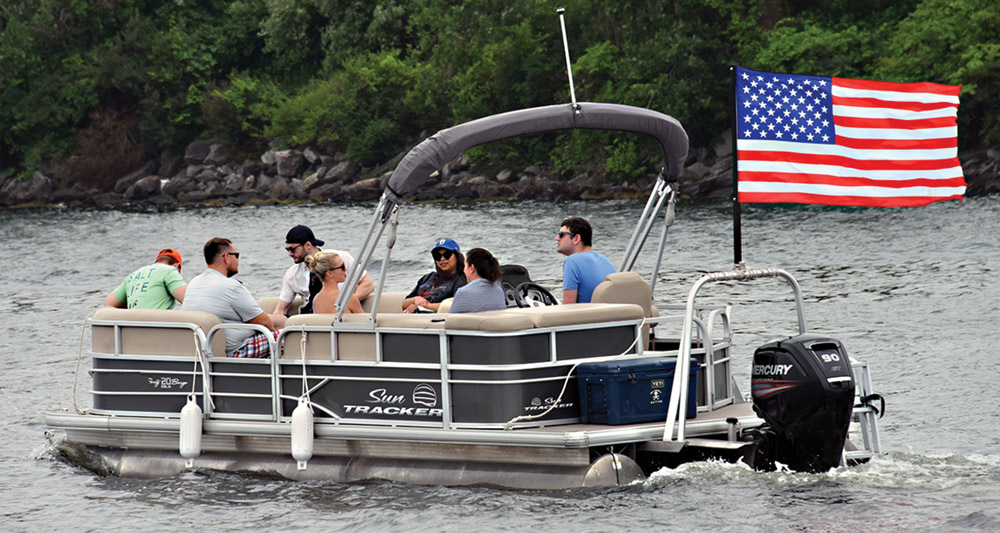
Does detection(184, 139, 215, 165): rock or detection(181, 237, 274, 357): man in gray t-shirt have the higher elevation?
detection(184, 139, 215, 165): rock

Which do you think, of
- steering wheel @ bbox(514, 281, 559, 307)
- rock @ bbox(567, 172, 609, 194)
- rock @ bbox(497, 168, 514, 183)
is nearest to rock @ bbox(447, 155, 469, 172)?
rock @ bbox(497, 168, 514, 183)

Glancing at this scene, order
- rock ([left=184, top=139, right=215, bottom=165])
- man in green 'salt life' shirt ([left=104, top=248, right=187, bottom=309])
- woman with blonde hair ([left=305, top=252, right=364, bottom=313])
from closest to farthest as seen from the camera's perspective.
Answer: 1. woman with blonde hair ([left=305, top=252, right=364, bottom=313])
2. man in green 'salt life' shirt ([left=104, top=248, right=187, bottom=309])
3. rock ([left=184, top=139, right=215, bottom=165])

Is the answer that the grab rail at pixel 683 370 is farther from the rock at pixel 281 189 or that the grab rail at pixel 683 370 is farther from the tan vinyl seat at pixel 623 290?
the rock at pixel 281 189

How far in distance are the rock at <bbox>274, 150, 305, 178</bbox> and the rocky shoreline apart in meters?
0.05

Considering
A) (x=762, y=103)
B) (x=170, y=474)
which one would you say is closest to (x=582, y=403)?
(x=762, y=103)

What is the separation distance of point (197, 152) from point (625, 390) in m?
Result: 60.9

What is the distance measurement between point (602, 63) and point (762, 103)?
156ft

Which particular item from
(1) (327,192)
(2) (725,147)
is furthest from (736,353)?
(1) (327,192)

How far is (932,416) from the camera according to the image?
13.0 metres

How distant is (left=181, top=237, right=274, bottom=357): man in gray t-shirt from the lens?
980 cm

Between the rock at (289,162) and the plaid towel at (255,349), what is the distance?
169 ft

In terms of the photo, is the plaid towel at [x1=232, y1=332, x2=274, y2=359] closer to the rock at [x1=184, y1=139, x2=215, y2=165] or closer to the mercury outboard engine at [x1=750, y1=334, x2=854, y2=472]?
the mercury outboard engine at [x1=750, y1=334, x2=854, y2=472]

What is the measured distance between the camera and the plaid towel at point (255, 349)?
9.76 metres

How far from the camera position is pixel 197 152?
66812 millimetres
